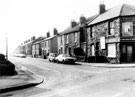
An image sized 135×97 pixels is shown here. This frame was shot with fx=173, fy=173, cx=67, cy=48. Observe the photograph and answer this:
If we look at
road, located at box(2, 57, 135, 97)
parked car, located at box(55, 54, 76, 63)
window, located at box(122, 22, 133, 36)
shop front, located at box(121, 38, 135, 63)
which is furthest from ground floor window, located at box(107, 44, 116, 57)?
road, located at box(2, 57, 135, 97)

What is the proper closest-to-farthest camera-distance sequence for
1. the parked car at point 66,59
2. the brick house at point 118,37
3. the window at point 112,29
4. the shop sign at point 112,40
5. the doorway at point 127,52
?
the brick house at point 118,37, the doorway at point 127,52, the shop sign at point 112,40, the window at point 112,29, the parked car at point 66,59

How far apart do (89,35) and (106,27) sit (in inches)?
196

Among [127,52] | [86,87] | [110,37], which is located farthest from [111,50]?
[86,87]

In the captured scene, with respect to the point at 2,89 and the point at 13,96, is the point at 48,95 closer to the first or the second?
the point at 13,96

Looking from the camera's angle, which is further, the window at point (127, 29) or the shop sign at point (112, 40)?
the shop sign at point (112, 40)

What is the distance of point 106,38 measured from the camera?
88.4 feet

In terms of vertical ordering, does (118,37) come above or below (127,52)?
above

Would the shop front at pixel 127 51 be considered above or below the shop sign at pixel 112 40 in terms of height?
below

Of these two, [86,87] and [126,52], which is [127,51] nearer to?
[126,52]

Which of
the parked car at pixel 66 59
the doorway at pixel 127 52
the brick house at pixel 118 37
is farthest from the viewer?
the parked car at pixel 66 59

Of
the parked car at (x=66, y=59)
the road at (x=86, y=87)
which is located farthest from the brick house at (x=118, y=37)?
the road at (x=86, y=87)

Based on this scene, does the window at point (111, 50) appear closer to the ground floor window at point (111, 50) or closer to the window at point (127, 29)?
the ground floor window at point (111, 50)

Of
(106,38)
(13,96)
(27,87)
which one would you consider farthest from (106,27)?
(13,96)

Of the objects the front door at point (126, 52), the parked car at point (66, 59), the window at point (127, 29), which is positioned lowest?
the parked car at point (66, 59)
